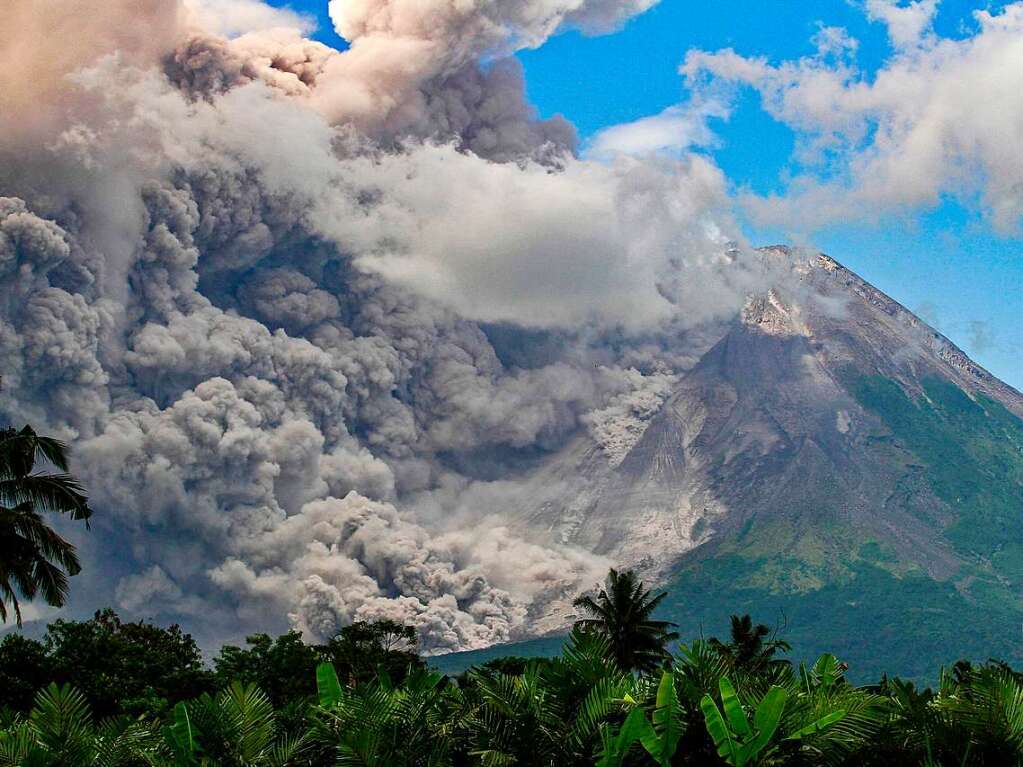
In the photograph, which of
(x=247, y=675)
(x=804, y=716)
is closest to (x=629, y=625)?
(x=247, y=675)

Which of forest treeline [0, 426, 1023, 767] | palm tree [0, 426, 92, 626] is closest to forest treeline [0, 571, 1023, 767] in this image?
forest treeline [0, 426, 1023, 767]

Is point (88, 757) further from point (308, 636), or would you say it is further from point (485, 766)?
point (308, 636)

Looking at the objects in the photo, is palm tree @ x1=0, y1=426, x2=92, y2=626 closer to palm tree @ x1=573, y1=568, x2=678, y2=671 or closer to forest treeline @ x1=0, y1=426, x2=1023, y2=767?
forest treeline @ x1=0, y1=426, x2=1023, y2=767

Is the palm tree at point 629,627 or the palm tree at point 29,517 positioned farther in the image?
the palm tree at point 629,627

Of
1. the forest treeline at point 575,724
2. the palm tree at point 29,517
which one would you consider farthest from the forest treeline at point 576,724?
the palm tree at point 29,517

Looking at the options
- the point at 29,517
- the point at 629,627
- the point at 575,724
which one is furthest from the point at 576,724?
the point at 629,627

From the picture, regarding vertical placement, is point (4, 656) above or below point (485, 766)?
above

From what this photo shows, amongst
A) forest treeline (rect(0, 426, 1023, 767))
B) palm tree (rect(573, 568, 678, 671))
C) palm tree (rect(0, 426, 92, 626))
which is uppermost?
palm tree (rect(573, 568, 678, 671))

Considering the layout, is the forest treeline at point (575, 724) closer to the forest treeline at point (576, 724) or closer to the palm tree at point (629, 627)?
the forest treeline at point (576, 724)

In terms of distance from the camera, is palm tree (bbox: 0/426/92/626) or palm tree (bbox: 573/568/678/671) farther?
palm tree (bbox: 573/568/678/671)
